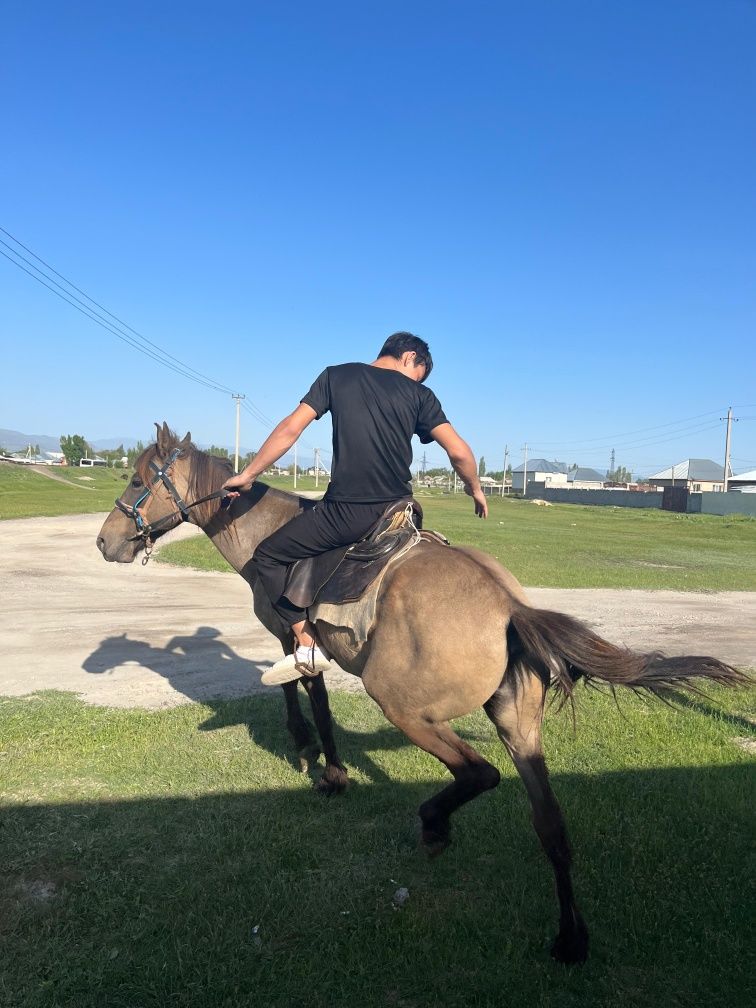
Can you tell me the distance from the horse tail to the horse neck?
2300 mm

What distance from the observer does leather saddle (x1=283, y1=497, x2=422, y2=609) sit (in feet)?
13.4

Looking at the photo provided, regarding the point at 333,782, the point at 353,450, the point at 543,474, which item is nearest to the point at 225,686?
the point at 333,782

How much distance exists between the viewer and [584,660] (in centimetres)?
357

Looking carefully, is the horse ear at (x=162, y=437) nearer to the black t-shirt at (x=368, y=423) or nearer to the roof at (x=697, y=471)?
the black t-shirt at (x=368, y=423)

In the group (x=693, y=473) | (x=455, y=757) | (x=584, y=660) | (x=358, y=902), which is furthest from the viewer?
(x=693, y=473)

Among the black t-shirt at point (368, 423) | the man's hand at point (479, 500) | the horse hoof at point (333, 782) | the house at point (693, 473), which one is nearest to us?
the black t-shirt at point (368, 423)

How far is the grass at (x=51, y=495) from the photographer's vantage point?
31219 millimetres

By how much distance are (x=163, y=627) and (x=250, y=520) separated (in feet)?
20.3

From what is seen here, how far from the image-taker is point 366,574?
408cm

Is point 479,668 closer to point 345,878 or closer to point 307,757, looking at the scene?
point 345,878

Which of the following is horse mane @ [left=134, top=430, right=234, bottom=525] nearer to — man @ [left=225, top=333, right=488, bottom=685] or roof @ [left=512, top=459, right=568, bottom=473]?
man @ [left=225, top=333, right=488, bottom=685]

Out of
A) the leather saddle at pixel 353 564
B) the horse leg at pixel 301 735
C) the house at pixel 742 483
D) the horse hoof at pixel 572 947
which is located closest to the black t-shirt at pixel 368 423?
the leather saddle at pixel 353 564

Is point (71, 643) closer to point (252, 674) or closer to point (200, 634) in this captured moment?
point (200, 634)

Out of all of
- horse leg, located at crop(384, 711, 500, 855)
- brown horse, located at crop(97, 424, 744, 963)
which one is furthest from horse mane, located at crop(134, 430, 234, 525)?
horse leg, located at crop(384, 711, 500, 855)
